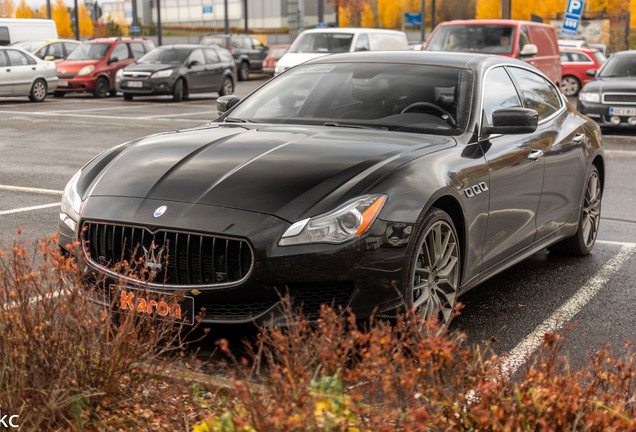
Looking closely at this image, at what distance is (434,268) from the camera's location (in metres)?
5.04

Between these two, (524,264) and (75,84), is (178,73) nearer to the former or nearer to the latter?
(75,84)

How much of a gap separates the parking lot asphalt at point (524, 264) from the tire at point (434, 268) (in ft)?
1.14

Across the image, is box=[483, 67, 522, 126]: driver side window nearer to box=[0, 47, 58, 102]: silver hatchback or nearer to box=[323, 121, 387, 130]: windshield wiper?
box=[323, 121, 387, 130]: windshield wiper

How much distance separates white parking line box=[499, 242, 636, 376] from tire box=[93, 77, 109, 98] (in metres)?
22.0

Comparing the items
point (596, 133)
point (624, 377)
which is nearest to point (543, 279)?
point (596, 133)

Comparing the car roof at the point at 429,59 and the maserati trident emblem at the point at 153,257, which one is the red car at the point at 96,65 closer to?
the car roof at the point at 429,59

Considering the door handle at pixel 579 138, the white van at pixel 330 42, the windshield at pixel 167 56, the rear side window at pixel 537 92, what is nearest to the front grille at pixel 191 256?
the rear side window at pixel 537 92

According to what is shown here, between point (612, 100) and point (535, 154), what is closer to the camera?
point (535, 154)

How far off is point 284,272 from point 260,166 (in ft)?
2.51

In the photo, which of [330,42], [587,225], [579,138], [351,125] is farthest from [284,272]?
[330,42]

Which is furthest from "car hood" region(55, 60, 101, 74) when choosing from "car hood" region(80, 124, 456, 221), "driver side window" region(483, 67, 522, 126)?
"car hood" region(80, 124, 456, 221)

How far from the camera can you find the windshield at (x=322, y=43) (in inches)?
952

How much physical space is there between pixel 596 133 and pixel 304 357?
5258mm

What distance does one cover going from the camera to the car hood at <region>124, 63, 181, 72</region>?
86.1 ft
